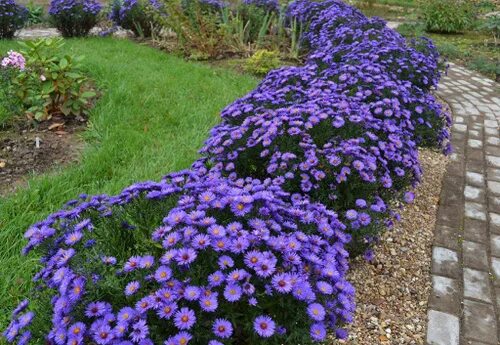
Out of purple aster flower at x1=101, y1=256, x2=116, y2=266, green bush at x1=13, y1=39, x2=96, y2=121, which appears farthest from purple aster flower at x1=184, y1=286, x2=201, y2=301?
green bush at x1=13, y1=39, x2=96, y2=121

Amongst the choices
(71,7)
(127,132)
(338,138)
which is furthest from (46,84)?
(71,7)

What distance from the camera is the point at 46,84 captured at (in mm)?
4324

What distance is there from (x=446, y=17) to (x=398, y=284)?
8.86m

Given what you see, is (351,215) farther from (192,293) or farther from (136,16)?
(136,16)

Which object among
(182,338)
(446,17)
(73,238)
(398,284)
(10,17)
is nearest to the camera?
(182,338)

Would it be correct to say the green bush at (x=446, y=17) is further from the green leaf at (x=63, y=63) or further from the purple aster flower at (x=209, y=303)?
the purple aster flower at (x=209, y=303)

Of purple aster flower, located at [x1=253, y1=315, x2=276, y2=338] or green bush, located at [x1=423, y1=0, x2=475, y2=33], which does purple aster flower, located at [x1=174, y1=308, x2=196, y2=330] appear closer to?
purple aster flower, located at [x1=253, y1=315, x2=276, y2=338]

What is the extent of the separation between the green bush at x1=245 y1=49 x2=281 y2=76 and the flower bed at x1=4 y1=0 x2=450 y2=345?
322 centimetres

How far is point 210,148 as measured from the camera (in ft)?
9.84

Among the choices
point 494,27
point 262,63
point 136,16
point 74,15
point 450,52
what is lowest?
point 450,52

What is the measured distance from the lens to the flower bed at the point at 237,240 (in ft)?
5.05

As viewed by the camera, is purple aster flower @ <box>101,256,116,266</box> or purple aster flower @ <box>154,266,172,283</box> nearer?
purple aster flower @ <box>154,266,172,283</box>

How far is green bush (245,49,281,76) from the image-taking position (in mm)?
6355

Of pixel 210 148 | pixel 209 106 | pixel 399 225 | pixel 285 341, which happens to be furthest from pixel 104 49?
pixel 285 341
